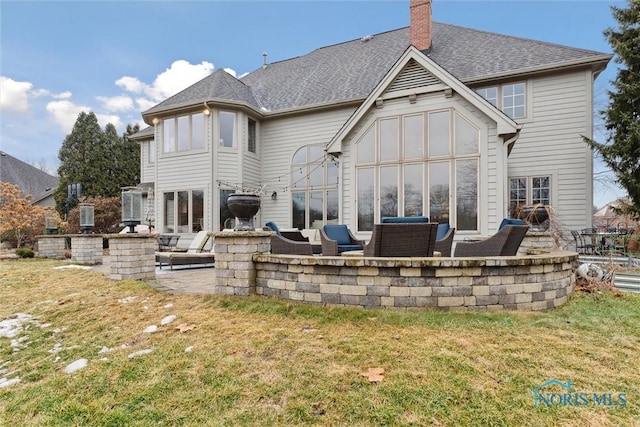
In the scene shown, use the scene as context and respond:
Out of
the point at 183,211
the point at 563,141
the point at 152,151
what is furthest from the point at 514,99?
the point at 152,151

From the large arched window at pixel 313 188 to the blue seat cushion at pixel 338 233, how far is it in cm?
375

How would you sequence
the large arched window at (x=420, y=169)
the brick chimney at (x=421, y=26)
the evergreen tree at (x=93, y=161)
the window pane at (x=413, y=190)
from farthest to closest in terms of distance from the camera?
the evergreen tree at (x=93, y=161) < the brick chimney at (x=421, y=26) < the window pane at (x=413, y=190) < the large arched window at (x=420, y=169)

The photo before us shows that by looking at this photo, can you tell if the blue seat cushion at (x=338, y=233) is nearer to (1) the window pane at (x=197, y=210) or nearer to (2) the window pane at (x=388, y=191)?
(2) the window pane at (x=388, y=191)

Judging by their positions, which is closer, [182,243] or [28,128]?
[182,243]

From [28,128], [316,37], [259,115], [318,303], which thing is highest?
[316,37]

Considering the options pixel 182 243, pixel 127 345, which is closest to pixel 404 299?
pixel 127 345

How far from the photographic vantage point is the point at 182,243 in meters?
11.6

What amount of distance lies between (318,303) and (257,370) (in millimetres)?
1410

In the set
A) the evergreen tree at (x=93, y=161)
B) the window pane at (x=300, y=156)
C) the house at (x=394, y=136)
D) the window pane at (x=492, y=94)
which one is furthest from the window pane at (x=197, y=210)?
the evergreen tree at (x=93, y=161)

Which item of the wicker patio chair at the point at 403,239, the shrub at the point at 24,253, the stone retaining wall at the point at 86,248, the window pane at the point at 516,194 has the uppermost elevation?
the window pane at the point at 516,194

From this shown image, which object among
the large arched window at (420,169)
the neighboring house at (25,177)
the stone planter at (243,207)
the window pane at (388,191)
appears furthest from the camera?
the neighboring house at (25,177)

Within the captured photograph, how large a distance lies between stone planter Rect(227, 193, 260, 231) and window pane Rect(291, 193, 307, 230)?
285 inches

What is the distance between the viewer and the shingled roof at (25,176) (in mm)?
27516

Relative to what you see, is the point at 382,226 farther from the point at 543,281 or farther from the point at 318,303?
the point at 543,281
